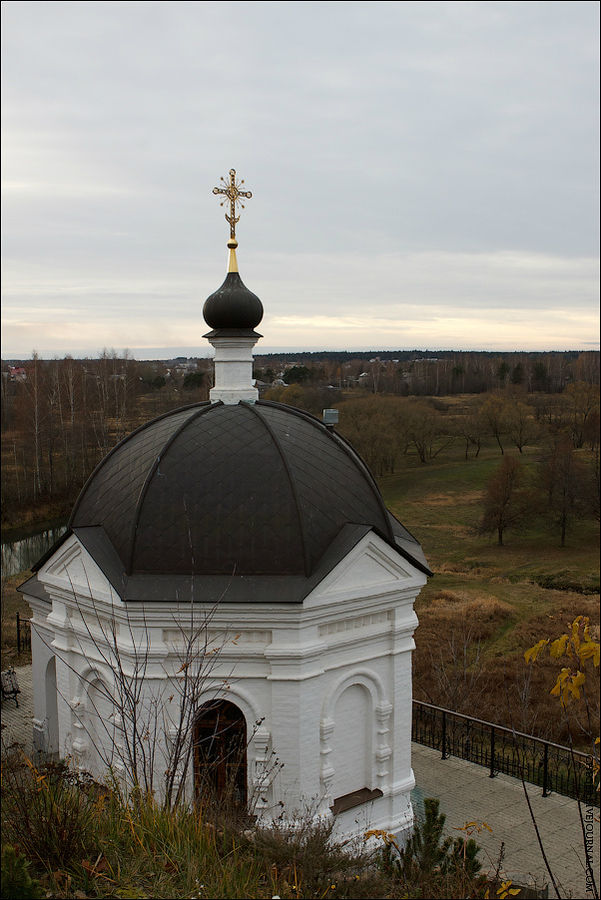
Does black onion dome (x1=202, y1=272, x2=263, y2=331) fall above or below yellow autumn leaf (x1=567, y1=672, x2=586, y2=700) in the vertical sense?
above

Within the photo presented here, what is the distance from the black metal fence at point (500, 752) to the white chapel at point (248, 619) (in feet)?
11.0

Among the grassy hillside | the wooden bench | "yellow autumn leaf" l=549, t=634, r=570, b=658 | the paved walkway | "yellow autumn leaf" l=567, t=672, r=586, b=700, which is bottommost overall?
the grassy hillside

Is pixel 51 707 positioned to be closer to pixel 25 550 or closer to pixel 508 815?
pixel 508 815

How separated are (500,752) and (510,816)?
3.62 meters

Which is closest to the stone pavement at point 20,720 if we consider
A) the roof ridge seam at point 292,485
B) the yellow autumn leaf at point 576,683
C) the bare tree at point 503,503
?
the roof ridge seam at point 292,485

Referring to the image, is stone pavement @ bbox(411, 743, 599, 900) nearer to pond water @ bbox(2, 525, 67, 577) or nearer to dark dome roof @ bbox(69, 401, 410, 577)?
dark dome roof @ bbox(69, 401, 410, 577)

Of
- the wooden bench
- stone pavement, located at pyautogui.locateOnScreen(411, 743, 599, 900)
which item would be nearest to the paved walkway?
stone pavement, located at pyautogui.locateOnScreen(411, 743, 599, 900)

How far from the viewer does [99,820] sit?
5.88 m

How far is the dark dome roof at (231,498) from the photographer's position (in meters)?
8.66

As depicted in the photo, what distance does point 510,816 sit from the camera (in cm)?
1096

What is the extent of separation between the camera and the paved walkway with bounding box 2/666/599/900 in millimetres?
9781

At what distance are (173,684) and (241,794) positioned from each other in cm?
165

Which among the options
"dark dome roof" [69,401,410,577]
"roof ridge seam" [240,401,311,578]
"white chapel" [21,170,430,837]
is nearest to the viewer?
"white chapel" [21,170,430,837]

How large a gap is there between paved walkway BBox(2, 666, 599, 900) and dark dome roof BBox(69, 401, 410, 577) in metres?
3.64
